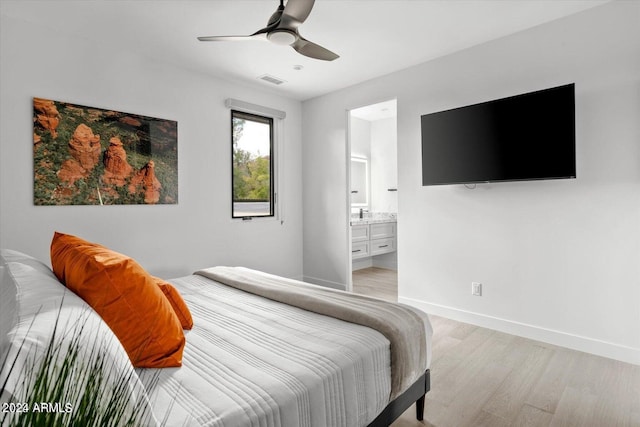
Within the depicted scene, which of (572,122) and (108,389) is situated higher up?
(572,122)

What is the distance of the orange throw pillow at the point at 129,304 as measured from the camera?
117 cm

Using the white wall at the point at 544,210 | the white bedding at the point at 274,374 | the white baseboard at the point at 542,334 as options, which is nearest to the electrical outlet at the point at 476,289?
the white wall at the point at 544,210

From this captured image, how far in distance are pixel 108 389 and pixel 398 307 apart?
138cm

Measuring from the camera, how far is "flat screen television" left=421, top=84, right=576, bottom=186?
2531 mm

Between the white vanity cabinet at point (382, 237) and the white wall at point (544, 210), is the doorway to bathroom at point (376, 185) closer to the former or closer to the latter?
the white vanity cabinet at point (382, 237)

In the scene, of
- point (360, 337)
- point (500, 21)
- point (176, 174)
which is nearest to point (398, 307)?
point (360, 337)

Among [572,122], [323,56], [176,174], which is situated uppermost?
[323,56]

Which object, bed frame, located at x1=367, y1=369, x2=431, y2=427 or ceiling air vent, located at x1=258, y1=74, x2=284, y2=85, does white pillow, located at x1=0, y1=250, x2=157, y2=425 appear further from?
ceiling air vent, located at x1=258, y1=74, x2=284, y2=85

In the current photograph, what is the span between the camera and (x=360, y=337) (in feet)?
4.84

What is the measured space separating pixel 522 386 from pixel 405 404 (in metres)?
0.98

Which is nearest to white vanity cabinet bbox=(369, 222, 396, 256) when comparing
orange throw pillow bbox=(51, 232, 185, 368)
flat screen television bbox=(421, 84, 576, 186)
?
flat screen television bbox=(421, 84, 576, 186)

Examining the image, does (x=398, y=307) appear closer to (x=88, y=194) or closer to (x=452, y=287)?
(x=452, y=287)

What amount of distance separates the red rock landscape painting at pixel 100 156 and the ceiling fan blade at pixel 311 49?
1.76m

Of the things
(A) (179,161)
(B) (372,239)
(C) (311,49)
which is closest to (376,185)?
(B) (372,239)
